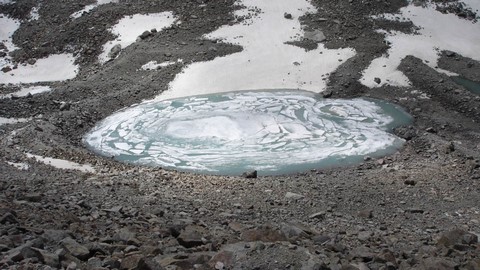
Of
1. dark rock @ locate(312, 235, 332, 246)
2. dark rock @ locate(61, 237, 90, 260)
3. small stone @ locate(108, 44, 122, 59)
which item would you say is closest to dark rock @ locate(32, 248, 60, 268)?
dark rock @ locate(61, 237, 90, 260)

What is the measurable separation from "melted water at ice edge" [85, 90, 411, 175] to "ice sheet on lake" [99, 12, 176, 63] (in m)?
8.42

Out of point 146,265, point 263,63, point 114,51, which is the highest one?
point 146,265

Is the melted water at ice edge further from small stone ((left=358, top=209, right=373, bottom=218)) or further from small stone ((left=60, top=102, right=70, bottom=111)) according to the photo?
small stone ((left=358, top=209, right=373, bottom=218))

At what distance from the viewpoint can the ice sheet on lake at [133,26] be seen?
34.1 meters

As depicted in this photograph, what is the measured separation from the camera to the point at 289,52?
1262 inches

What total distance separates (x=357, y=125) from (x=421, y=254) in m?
15.6

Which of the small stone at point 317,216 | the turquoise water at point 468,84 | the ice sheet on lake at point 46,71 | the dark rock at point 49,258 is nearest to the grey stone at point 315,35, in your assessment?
the turquoise water at point 468,84

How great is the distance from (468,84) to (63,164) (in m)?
23.4

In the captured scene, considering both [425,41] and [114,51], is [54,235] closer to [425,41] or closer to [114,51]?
[114,51]

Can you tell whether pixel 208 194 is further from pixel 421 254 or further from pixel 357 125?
pixel 357 125

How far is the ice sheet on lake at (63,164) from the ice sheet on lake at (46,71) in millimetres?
14666

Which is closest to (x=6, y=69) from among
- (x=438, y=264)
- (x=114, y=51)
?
(x=114, y=51)

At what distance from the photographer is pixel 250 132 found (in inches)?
935

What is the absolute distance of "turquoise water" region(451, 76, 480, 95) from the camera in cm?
2875
